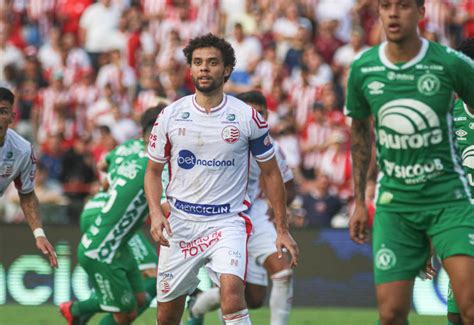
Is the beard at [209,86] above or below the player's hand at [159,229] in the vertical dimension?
above

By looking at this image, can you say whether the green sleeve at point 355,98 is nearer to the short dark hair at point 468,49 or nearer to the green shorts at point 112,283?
the short dark hair at point 468,49

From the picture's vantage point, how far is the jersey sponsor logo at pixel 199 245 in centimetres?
973

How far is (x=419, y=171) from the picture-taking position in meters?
8.19

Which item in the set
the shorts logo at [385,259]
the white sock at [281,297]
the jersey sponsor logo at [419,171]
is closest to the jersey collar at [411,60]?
the jersey sponsor logo at [419,171]

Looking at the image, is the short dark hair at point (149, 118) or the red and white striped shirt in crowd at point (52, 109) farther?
the red and white striped shirt in crowd at point (52, 109)

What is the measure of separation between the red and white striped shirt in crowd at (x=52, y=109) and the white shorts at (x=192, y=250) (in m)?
12.3

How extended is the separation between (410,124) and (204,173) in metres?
2.16

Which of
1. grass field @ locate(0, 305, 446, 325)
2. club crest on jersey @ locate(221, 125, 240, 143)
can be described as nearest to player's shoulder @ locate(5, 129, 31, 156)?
club crest on jersey @ locate(221, 125, 240, 143)

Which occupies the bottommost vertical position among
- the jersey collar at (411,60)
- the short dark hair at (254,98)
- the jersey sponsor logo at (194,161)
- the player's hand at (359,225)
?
the player's hand at (359,225)

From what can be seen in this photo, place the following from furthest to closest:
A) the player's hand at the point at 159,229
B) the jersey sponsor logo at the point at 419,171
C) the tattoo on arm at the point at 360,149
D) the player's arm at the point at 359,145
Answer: the player's hand at the point at 159,229 < the tattoo on arm at the point at 360,149 < the player's arm at the point at 359,145 < the jersey sponsor logo at the point at 419,171

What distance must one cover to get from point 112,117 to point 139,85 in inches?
54.3

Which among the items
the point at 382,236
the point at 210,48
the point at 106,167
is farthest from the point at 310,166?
the point at 382,236

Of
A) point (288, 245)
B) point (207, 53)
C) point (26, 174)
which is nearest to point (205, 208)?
point (288, 245)

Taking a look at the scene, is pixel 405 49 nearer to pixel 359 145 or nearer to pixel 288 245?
pixel 359 145
